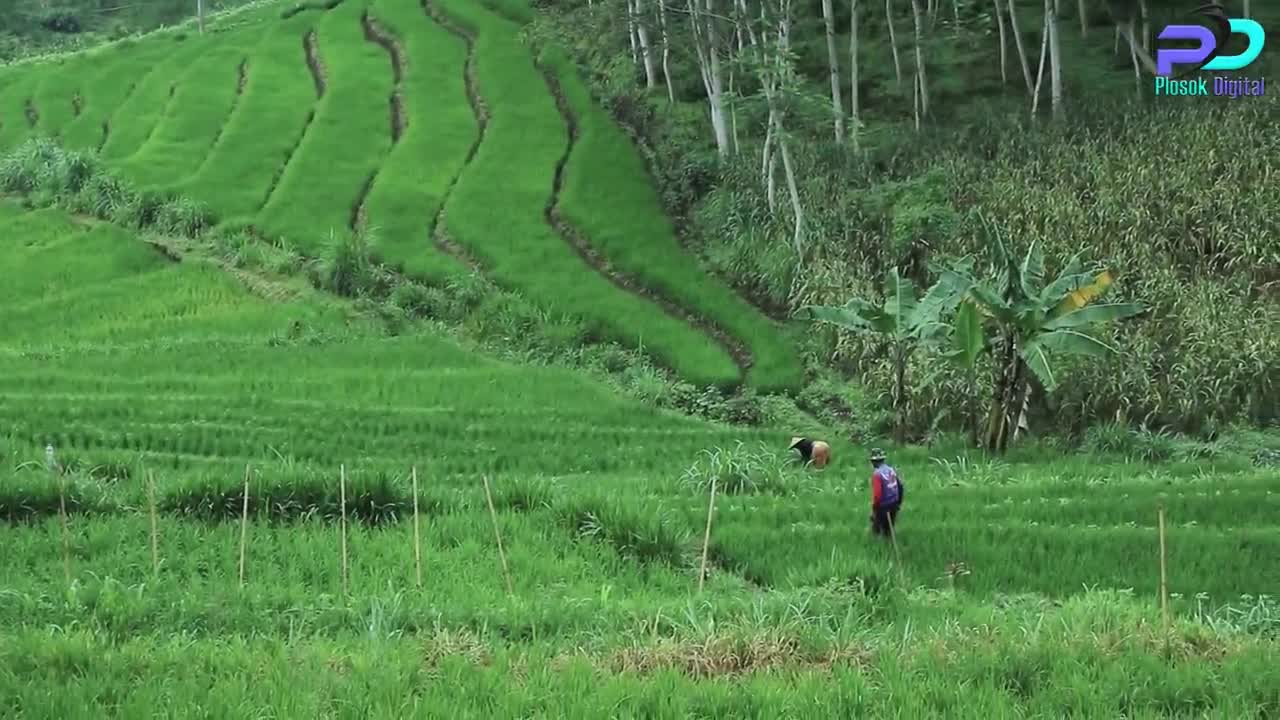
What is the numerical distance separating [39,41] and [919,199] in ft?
176

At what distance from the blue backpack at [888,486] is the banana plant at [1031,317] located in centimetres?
493

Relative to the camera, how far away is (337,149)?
31.3 metres

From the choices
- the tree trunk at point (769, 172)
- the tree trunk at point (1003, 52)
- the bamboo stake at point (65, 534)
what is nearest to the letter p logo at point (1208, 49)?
the tree trunk at point (1003, 52)

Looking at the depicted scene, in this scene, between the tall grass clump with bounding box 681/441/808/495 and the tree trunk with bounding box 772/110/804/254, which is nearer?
the tall grass clump with bounding box 681/441/808/495

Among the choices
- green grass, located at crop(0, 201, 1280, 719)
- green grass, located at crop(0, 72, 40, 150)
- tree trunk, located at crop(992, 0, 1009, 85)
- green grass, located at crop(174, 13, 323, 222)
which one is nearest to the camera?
green grass, located at crop(0, 201, 1280, 719)

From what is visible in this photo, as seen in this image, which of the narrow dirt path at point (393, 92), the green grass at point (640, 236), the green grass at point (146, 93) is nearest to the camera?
the green grass at point (640, 236)

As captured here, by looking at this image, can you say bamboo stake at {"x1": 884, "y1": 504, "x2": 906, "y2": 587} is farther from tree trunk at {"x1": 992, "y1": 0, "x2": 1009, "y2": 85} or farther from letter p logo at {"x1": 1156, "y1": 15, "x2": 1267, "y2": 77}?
tree trunk at {"x1": 992, "y1": 0, "x2": 1009, "y2": 85}

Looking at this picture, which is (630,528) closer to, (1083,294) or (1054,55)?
(1083,294)

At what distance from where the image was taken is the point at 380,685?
5340 mm

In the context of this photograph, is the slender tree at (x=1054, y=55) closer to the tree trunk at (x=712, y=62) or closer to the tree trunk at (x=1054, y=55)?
the tree trunk at (x=1054, y=55)

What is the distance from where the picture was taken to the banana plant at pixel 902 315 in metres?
15.0

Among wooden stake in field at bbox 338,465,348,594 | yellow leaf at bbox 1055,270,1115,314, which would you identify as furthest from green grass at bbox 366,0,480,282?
yellow leaf at bbox 1055,270,1115,314

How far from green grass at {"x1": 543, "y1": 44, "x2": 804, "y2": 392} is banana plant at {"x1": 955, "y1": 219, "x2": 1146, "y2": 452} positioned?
4.52 metres

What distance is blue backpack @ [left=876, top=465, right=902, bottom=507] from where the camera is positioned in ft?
32.1
